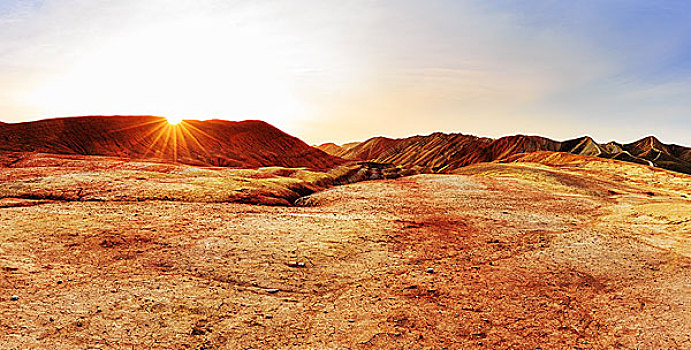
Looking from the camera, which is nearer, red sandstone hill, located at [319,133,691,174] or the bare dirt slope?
the bare dirt slope

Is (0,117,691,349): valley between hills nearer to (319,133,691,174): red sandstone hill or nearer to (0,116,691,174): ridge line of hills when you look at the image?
(0,116,691,174): ridge line of hills

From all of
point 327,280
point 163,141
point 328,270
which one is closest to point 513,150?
point 163,141

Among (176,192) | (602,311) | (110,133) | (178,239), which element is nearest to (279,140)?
(110,133)

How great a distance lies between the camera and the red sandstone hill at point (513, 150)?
102 m

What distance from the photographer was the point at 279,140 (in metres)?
102

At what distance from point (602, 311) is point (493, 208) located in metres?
13.5

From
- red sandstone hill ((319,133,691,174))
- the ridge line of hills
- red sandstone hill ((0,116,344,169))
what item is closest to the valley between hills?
the ridge line of hills

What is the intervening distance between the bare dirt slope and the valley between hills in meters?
0.05

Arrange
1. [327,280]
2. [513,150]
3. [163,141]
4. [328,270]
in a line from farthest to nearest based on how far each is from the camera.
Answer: [513,150]
[163,141]
[328,270]
[327,280]

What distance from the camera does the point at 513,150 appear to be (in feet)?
359

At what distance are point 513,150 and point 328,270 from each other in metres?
115

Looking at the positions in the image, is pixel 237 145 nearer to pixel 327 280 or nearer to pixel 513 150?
pixel 327 280

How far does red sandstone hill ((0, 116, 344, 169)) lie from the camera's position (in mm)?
60219

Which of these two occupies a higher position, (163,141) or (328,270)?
(163,141)
